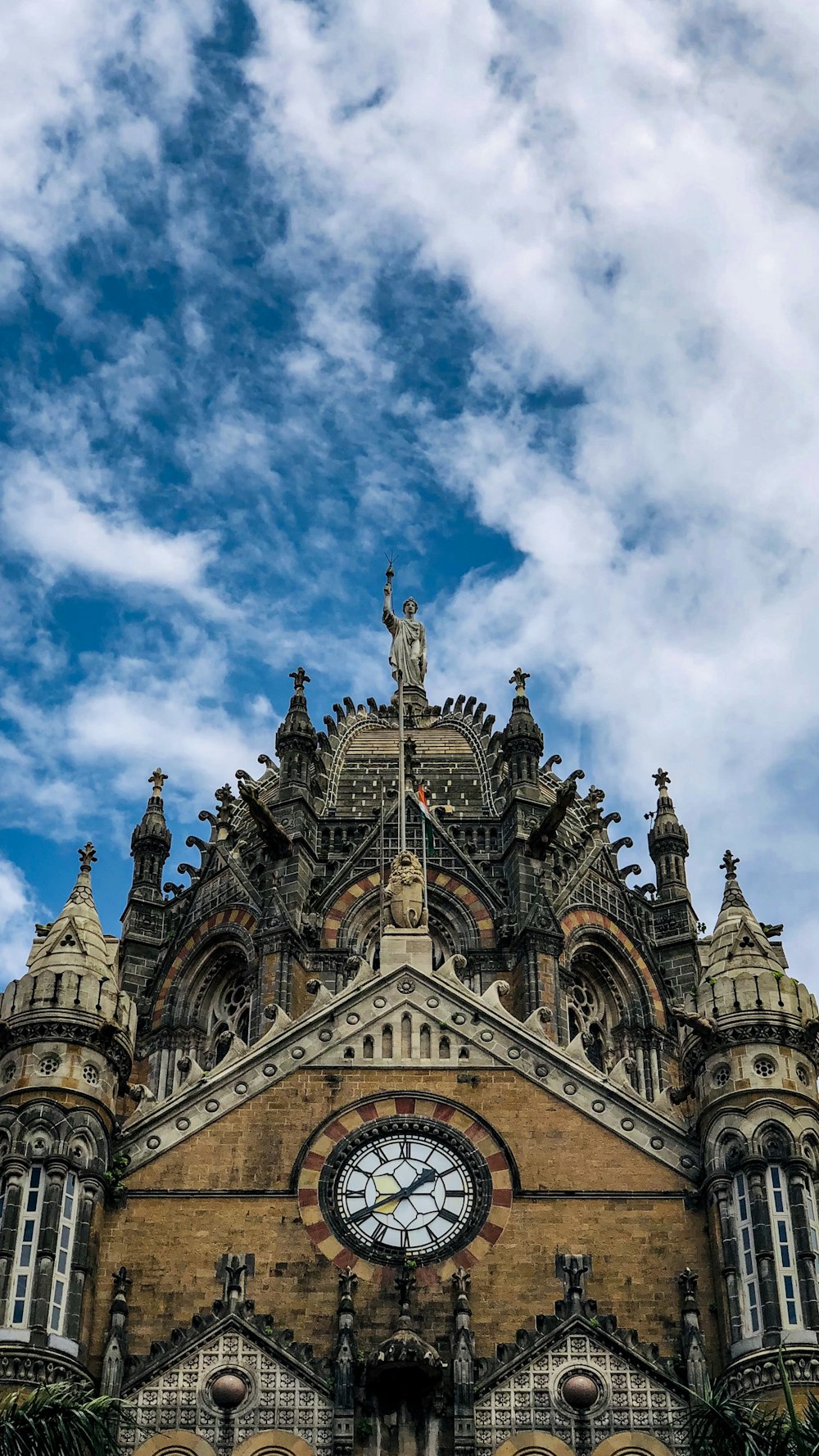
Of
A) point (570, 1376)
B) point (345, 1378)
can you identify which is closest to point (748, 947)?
point (570, 1376)

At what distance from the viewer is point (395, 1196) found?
135 ft

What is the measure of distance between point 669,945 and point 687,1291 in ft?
88.2

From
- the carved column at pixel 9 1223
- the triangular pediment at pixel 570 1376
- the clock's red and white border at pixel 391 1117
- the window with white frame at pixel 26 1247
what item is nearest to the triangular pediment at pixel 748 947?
the clock's red and white border at pixel 391 1117

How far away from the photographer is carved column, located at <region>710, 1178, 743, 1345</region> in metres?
38.3

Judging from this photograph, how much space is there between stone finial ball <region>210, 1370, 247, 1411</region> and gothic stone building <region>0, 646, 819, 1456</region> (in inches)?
1.6

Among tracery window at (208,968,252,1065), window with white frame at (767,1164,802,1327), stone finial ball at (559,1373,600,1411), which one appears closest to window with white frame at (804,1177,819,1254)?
window with white frame at (767,1164,802,1327)

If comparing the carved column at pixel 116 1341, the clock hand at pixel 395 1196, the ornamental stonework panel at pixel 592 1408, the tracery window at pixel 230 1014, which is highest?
the tracery window at pixel 230 1014

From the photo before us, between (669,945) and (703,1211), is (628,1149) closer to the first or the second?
(703,1211)

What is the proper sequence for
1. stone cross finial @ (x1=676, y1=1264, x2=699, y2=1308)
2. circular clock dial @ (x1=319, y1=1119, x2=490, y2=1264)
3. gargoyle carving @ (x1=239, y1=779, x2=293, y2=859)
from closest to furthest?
stone cross finial @ (x1=676, y1=1264, x2=699, y2=1308)
circular clock dial @ (x1=319, y1=1119, x2=490, y2=1264)
gargoyle carving @ (x1=239, y1=779, x2=293, y2=859)

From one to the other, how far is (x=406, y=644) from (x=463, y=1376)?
42.3 meters

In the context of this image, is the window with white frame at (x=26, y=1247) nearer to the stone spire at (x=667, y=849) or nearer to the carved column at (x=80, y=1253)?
the carved column at (x=80, y=1253)

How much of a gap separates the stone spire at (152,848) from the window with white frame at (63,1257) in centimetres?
2697

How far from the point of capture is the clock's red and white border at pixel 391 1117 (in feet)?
131

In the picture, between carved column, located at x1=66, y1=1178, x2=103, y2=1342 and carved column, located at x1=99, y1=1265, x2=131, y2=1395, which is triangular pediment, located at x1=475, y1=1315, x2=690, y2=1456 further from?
carved column, located at x1=66, y1=1178, x2=103, y2=1342
